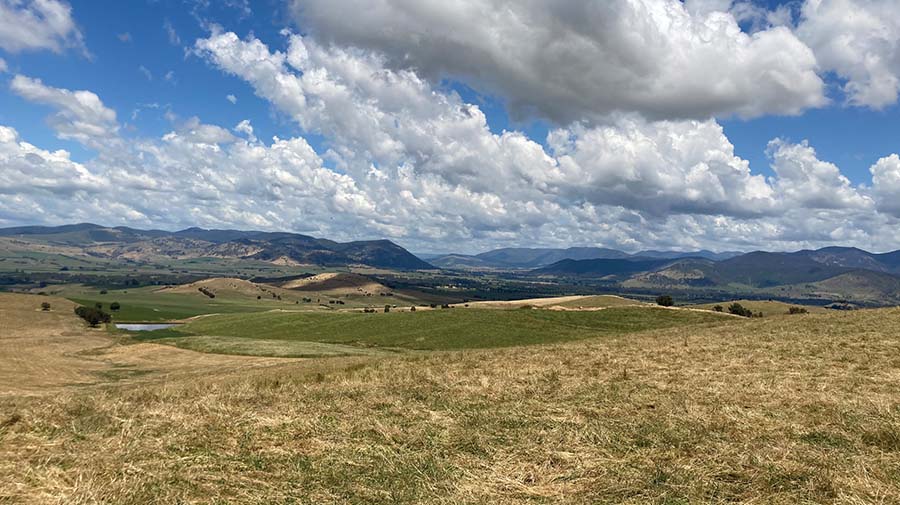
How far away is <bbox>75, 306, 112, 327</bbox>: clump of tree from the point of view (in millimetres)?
137988

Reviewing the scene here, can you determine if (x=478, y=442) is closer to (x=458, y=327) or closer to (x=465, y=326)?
(x=458, y=327)

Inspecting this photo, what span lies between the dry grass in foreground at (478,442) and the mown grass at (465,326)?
193 feet

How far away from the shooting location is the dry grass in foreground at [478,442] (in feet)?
30.7

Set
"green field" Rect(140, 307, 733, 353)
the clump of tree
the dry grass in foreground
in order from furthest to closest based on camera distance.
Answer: the clump of tree → "green field" Rect(140, 307, 733, 353) → the dry grass in foreground

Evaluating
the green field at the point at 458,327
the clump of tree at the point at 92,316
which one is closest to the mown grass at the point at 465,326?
the green field at the point at 458,327

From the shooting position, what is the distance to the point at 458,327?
92500 mm

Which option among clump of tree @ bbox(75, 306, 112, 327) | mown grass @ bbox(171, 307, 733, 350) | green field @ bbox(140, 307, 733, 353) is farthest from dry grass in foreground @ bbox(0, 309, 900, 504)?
clump of tree @ bbox(75, 306, 112, 327)

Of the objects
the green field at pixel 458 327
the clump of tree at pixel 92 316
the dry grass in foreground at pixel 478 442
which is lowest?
the clump of tree at pixel 92 316

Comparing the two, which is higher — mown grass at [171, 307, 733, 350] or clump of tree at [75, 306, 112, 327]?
mown grass at [171, 307, 733, 350]

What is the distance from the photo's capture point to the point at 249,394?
60.9 ft

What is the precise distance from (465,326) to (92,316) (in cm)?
11079

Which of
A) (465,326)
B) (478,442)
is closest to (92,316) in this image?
(465,326)

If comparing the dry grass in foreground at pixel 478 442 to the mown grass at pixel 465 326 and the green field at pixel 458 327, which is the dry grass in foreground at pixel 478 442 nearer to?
the mown grass at pixel 465 326

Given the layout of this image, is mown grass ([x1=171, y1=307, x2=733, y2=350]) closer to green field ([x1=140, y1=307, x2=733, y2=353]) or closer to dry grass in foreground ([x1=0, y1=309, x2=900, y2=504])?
green field ([x1=140, y1=307, x2=733, y2=353])
